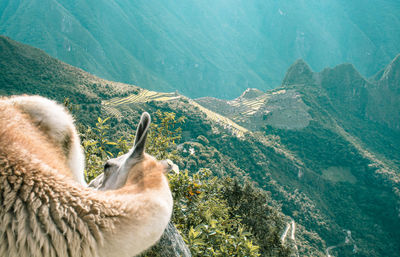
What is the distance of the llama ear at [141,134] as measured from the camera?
1.83m

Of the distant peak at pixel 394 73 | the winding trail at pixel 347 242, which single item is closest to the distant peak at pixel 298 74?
the distant peak at pixel 394 73

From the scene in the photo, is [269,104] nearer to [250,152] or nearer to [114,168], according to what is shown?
[250,152]

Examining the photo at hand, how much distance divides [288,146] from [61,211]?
13793 centimetres

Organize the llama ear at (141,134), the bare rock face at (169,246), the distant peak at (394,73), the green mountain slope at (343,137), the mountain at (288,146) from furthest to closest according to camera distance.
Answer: the distant peak at (394,73)
the green mountain slope at (343,137)
the mountain at (288,146)
the bare rock face at (169,246)
the llama ear at (141,134)

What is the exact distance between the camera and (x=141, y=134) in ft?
6.17

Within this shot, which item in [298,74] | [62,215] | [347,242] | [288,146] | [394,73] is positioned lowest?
[347,242]

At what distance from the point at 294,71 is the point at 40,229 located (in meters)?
199

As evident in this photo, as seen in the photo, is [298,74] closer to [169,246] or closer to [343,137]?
[343,137]

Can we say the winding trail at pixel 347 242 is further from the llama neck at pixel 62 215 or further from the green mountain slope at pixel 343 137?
the llama neck at pixel 62 215

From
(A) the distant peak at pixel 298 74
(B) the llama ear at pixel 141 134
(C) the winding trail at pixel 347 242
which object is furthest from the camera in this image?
(A) the distant peak at pixel 298 74

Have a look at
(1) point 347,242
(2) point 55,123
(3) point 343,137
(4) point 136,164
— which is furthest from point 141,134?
(3) point 343,137

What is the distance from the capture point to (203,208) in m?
4.56

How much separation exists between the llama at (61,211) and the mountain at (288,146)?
46504 mm

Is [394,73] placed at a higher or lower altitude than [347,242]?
higher
